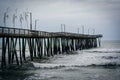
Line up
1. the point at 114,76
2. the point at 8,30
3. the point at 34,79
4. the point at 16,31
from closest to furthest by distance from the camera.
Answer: the point at 34,79, the point at 114,76, the point at 8,30, the point at 16,31

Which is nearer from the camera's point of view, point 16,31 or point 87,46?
point 16,31

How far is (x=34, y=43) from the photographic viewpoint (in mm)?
50156

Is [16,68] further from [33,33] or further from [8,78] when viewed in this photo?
[33,33]

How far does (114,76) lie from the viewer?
72.8 ft

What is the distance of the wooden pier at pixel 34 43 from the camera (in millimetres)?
26786

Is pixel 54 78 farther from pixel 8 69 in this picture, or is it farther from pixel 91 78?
pixel 8 69

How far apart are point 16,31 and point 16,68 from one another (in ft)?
12.6

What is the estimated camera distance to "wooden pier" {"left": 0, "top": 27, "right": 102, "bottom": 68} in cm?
2679

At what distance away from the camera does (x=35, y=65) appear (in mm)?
29578

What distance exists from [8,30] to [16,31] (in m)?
1.96

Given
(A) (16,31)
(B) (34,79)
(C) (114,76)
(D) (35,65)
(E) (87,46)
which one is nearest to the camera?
(B) (34,79)

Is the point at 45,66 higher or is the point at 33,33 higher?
the point at 33,33

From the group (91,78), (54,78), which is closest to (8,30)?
(54,78)

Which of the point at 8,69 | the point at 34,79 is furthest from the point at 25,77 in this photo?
the point at 8,69
